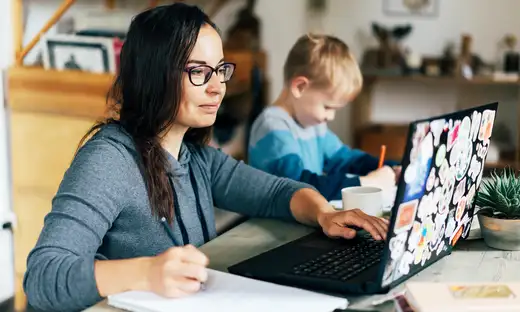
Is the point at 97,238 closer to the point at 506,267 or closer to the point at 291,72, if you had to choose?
the point at 506,267

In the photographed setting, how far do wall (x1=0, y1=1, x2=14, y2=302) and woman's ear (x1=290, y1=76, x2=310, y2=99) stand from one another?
116 centimetres

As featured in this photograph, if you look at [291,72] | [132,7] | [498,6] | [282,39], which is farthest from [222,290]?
[498,6]

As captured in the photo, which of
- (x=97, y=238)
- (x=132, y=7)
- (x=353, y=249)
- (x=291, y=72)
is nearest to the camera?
(x=97, y=238)

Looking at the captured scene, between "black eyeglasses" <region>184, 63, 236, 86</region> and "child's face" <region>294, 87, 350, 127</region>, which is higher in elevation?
"black eyeglasses" <region>184, 63, 236, 86</region>

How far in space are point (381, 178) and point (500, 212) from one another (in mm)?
540

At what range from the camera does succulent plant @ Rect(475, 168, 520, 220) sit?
1.32 meters

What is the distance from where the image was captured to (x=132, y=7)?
3367 mm

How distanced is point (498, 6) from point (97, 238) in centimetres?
372

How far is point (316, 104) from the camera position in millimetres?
2037

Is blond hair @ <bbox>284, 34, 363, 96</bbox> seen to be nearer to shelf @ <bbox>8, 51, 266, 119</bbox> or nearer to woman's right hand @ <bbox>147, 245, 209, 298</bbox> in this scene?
shelf @ <bbox>8, 51, 266, 119</bbox>

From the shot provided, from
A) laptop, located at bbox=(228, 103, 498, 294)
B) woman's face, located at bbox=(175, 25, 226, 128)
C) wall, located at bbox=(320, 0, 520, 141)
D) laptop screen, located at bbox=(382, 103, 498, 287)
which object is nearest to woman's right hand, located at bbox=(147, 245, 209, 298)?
laptop, located at bbox=(228, 103, 498, 294)

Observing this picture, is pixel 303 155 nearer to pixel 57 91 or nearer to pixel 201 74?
pixel 201 74

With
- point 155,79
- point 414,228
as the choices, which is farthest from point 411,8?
point 414,228

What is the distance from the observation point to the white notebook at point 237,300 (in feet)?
3.24
